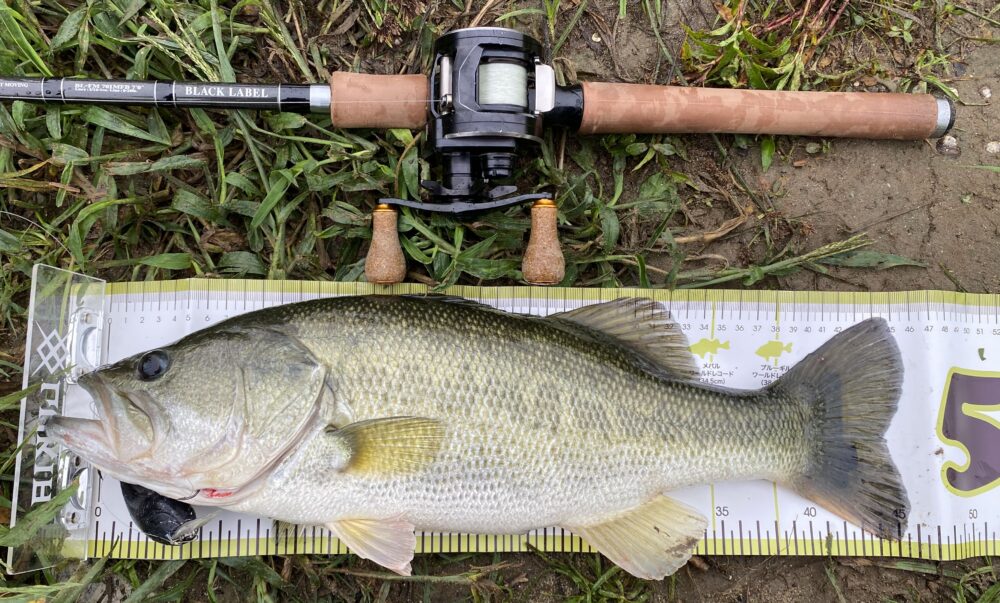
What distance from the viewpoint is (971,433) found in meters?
2.87

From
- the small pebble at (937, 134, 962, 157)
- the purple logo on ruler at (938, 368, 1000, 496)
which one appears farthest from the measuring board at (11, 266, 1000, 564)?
the small pebble at (937, 134, 962, 157)

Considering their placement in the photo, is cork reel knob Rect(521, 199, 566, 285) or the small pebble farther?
the small pebble

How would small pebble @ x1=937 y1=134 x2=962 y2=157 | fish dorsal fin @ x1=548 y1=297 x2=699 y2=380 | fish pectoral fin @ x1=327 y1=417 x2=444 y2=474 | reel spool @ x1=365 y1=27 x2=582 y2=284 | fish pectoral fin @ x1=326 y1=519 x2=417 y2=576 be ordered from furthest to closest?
1. small pebble @ x1=937 y1=134 x2=962 y2=157
2. fish dorsal fin @ x1=548 y1=297 x2=699 y2=380
3. reel spool @ x1=365 y1=27 x2=582 y2=284
4. fish pectoral fin @ x1=326 y1=519 x2=417 y2=576
5. fish pectoral fin @ x1=327 y1=417 x2=444 y2=474

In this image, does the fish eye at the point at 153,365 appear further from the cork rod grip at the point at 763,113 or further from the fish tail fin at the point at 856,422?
the fish tail fin at the point at 856,422

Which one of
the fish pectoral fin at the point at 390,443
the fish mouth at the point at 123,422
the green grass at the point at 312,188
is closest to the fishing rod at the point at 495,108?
the green grass at the point at 312,188

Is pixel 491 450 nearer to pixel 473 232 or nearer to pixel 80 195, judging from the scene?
pixel 473 232

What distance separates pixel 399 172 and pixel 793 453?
210 cm

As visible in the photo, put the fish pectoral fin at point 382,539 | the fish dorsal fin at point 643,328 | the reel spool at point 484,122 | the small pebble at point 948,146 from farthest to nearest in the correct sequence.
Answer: the small pebble at point 948,146
the fish dorsal fin at point 643,328
the reel spool at point 484,122
the fish pectoral fin at point 382,539

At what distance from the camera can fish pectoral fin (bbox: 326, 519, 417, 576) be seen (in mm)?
2346

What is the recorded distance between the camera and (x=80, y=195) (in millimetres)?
2830

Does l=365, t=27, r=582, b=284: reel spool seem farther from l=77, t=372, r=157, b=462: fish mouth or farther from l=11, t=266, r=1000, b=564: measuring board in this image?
l=77, t=372, r=157, b=462: fish mouth

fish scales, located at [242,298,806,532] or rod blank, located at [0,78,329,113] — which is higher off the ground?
rod blank, located at [0,78,329,113]

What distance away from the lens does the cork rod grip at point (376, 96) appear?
8.77 ft

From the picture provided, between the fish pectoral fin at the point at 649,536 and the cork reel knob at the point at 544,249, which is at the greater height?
the cork reel knob at the point at 544,249
